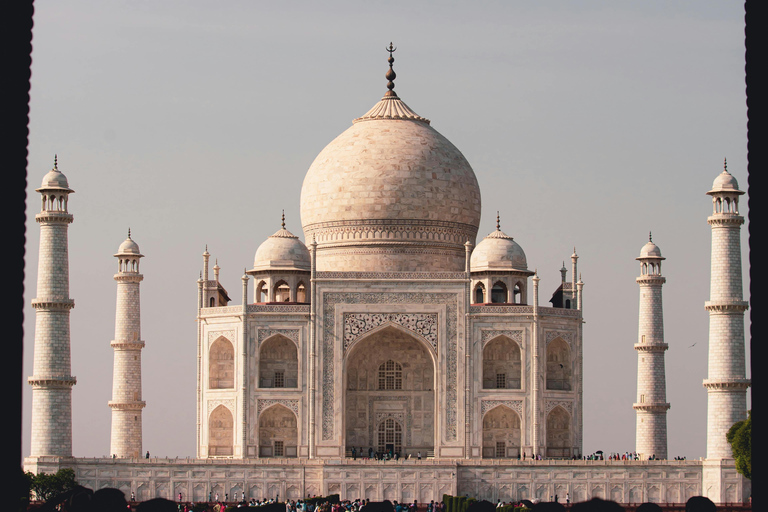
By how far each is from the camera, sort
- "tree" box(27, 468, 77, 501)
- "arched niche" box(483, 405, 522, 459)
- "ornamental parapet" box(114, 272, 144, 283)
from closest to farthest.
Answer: "tree" box(27, 468, 77, 501) < "arched niche" box(483, 405, 522, 459) < "ornamental parapet" box(114, 272, 144, 283)

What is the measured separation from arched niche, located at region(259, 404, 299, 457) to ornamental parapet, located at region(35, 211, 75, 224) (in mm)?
6577

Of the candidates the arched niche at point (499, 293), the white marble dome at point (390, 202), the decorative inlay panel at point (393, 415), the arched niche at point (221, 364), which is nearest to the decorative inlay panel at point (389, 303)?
the decorative inlay panel at point (393, 415)

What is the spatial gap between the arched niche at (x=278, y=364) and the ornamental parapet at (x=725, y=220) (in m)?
10.3

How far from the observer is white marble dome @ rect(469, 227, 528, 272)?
107ft

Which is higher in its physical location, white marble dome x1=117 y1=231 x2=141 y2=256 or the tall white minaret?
white marble dome x1=117 y1=231 x2=141 y2=256

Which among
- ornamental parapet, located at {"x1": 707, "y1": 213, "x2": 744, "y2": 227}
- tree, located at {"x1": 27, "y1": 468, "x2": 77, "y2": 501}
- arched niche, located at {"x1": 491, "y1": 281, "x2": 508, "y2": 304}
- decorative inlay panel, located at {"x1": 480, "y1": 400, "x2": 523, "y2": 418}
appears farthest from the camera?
arched niche, located at {"x1": 491, "y1": 281, "x2": 508, "y2": 304}

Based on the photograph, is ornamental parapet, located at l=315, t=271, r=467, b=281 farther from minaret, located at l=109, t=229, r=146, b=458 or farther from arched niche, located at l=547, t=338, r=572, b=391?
minaret, located at l=109, t=229, r=146, b=458

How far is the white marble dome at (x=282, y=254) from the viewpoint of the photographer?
107 ft

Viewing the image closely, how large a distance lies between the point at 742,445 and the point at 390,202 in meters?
11.1

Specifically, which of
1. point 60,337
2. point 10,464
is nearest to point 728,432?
point 60,337

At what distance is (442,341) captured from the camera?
30922 mm

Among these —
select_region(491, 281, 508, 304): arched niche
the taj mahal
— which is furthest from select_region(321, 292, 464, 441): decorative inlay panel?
select_region(491, 281, 508, 304): arched niche

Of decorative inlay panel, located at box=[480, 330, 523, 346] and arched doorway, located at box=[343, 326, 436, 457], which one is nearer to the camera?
decorative inlay panel, located at box=[480, 330, 523, 346]

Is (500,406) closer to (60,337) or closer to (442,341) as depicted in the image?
(442,341)
